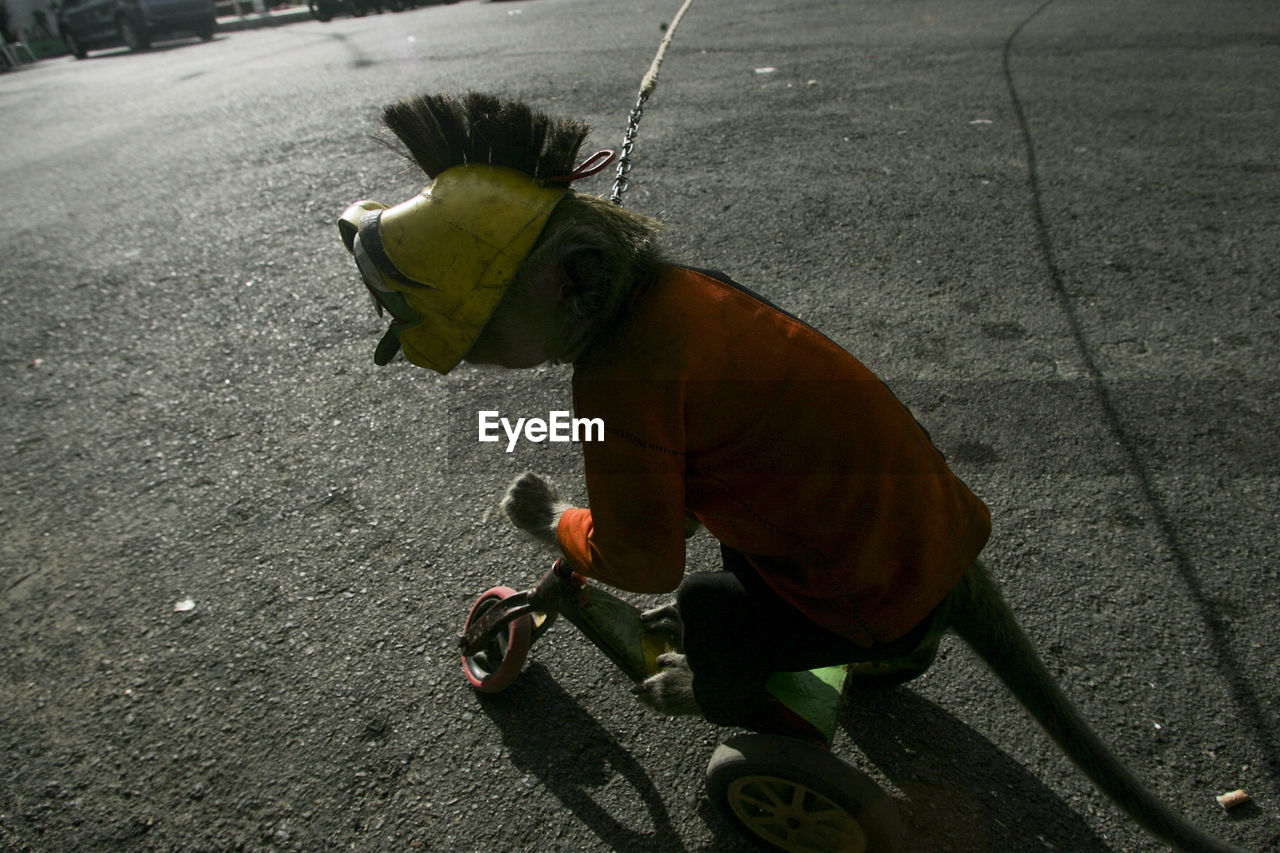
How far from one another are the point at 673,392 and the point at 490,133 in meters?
0.56

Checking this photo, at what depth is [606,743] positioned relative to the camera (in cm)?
204

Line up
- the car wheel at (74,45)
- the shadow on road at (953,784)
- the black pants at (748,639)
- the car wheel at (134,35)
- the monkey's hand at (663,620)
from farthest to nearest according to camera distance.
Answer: the car wheel at (74,45) → the car wheel at (134,35) → the monkey's hand at (663,620) → the shadow on road at (953,784) → the black pants at (748,639)

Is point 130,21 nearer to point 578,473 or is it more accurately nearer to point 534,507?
point 578,473

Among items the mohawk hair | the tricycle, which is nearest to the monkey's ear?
the mohawk hair

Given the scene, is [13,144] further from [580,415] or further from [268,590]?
[580,415]

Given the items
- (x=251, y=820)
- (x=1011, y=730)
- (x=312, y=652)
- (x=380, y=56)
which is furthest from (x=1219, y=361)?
(x=380, y=56)

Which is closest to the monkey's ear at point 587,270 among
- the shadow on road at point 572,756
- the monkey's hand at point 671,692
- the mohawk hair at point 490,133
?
the mohawk hair at point 490,133

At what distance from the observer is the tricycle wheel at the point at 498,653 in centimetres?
207

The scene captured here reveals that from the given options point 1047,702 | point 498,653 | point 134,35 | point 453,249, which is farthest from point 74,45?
point 1047,702

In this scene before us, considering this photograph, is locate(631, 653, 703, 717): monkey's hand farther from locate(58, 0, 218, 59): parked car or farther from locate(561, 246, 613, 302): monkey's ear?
locate(58, 0, 218, 59): parked car

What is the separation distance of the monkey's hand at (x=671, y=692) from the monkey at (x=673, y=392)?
39 cm

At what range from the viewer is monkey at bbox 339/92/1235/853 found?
4.57 feet

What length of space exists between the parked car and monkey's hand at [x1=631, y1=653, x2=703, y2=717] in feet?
57.6

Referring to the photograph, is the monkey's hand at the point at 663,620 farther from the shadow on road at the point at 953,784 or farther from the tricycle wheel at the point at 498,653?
the shadow on road at the point at 953,784
